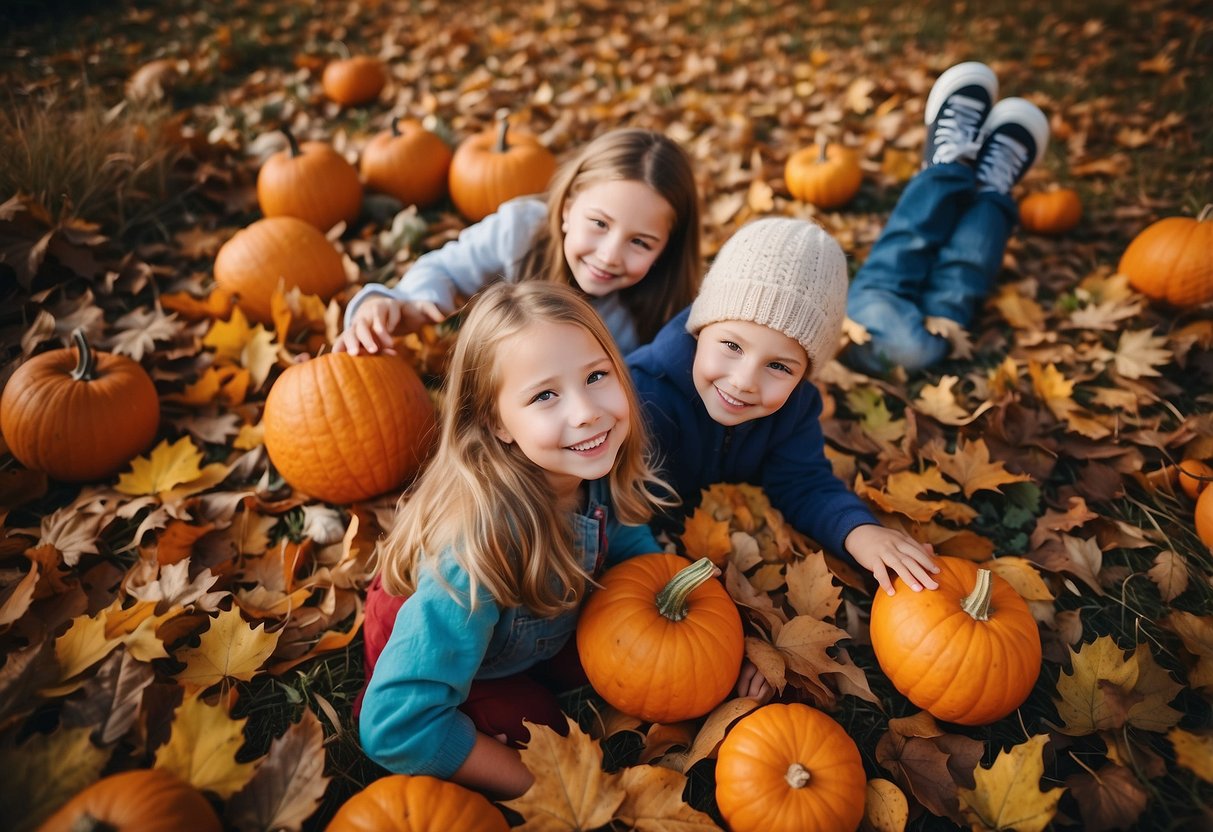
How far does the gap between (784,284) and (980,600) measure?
0.92 meters

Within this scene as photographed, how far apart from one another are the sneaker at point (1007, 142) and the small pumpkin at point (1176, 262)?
0.65 m

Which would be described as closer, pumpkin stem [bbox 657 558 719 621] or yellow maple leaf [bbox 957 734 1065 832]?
yellow maple leaf [bbox 957 734 1065 832]

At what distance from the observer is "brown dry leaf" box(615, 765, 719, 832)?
1.43m

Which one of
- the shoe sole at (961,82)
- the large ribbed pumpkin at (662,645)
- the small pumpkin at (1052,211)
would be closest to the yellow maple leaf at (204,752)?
the large ribbed pumpkin at (662,645)

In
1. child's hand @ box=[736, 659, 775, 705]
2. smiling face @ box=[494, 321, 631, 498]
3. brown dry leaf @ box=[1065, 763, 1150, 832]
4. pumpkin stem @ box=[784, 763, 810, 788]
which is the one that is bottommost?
brown dry leaf @ box=[1065, 763, 1150, 832]

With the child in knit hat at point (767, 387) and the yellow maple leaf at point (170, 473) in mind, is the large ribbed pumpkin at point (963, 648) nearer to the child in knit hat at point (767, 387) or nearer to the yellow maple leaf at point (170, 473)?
the child in knit hat at point (767, 387)

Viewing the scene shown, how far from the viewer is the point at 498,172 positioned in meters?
3.30

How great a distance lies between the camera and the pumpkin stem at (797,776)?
139 centimetres

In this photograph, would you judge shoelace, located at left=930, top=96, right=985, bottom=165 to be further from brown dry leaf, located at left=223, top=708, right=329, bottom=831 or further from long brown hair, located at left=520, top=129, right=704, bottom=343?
brown dry leaf, located at left=223, top=708, right=329, bottom=831

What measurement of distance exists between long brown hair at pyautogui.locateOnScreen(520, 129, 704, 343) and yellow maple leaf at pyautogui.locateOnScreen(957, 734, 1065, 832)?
1763mm

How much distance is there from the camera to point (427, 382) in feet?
8.64

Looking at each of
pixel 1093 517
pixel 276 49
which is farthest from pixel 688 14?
pixel 1093 517

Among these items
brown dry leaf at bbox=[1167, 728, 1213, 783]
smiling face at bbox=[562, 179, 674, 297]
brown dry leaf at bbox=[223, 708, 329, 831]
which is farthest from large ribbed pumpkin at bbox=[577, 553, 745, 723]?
smiling face at bbox=[562, 179, 674, 297]

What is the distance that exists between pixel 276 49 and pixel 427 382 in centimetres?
408
